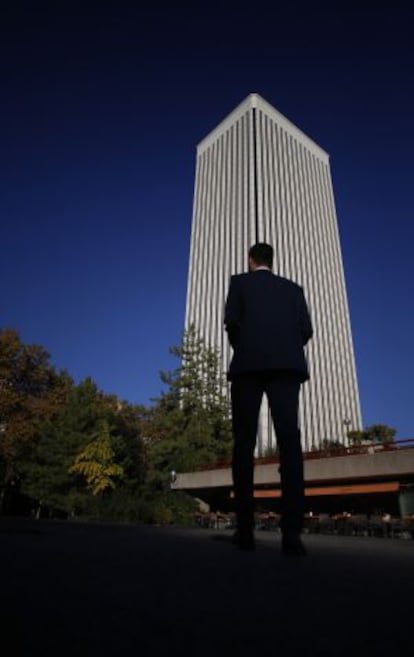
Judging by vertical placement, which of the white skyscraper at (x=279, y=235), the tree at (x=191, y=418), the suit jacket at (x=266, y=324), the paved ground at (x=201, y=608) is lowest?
the paved ground at (x=201, y=608)

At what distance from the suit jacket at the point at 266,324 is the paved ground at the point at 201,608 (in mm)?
1255

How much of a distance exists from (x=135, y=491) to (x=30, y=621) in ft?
106

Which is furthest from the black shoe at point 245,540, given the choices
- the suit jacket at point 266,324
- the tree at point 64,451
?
the tree at point 64,451

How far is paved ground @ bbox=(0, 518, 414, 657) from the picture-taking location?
833mm

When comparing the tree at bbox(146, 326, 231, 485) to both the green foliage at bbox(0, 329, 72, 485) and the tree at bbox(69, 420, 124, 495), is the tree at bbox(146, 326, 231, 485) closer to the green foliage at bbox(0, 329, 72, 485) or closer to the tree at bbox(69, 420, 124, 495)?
the tree at bbox(69, 420, 124, 495)

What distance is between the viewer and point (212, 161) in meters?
89.4

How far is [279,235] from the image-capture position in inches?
2997

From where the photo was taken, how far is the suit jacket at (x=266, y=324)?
2951 mm

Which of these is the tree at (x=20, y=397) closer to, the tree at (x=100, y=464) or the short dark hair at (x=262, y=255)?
the tree at (x=100, y=464)

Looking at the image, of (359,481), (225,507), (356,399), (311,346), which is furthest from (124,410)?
(356,399)

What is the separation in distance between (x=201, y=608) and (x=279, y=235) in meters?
77.7

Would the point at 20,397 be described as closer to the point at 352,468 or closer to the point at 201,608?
the point at 352,468

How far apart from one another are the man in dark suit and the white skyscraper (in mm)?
63980

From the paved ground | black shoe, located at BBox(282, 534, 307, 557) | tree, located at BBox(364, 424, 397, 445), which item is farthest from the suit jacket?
tree, located at BBox(364, 424, 397, 445)
